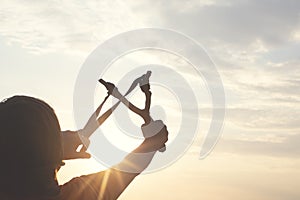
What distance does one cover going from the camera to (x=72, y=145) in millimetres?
5500

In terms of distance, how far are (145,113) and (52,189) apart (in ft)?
6.13

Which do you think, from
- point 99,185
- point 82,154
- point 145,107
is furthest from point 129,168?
point 145,107

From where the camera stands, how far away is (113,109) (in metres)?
6.10

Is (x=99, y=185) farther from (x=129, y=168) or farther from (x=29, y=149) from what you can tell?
(x=29, y=149)

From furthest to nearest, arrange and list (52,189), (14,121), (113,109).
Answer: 1. (113,109)
2. (52,189)
3. (14,121)

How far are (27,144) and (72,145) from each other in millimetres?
1121

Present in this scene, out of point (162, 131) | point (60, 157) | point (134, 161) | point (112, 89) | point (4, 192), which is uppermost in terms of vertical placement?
point (112, 89)

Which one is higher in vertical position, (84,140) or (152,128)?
(152,128)

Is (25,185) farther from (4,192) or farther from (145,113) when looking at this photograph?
(145,113)

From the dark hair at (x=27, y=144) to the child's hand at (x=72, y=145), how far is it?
0.81 metres

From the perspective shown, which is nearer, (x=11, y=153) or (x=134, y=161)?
(x=11, y=153)

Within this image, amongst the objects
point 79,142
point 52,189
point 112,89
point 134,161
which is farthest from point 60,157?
point 112,89

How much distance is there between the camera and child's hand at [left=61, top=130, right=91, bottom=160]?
17.7ft

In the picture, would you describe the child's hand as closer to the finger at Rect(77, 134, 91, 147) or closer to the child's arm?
the finger at Rect(77, 134, 91, 147)
